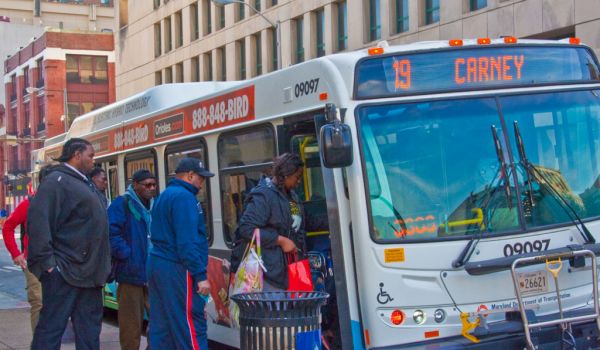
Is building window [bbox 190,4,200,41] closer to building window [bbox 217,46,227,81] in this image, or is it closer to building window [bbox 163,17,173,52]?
building window [bbox 217,46,227,81]

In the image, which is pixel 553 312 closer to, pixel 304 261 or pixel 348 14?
pixel 304 261

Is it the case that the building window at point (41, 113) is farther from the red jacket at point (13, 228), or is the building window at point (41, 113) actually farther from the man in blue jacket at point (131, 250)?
the man in blue jacket at point (131, 250)

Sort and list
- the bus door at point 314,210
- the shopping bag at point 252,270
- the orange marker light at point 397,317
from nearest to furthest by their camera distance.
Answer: the orange marker light at point 397,317
the shopping bag at point 252,270
the bus door at point 314,210

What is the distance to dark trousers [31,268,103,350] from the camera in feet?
22.6

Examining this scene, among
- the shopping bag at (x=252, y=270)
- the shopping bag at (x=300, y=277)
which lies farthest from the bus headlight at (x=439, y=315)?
the shopping bag at (x=252, y=270)

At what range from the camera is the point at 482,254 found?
673 cm

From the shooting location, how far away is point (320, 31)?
1384 inches

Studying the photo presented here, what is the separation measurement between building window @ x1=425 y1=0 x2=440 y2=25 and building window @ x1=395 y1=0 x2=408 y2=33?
1.04 m

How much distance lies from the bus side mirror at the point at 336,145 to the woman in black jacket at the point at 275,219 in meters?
0.91

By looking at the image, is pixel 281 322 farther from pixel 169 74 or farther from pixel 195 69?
pixel 169 74

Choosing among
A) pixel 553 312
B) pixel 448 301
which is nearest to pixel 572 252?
pixel 553 312

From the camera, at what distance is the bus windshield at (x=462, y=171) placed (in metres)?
6.79

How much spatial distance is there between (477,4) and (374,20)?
5.44 m

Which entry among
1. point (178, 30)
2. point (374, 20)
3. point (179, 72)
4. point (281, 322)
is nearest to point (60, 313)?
point (281, 322)
